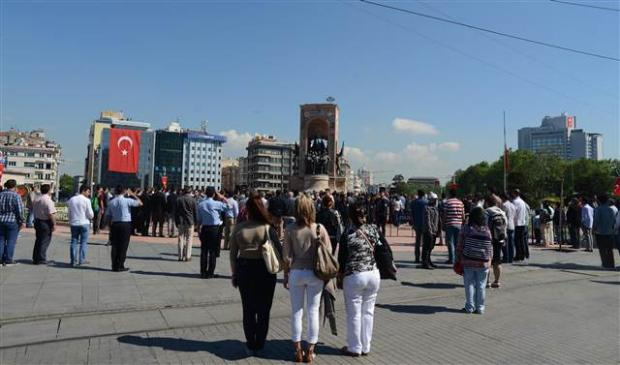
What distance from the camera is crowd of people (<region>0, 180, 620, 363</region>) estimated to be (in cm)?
503

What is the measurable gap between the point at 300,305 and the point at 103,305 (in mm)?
4118

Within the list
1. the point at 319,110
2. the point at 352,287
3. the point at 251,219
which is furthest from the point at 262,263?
the point at 319,110

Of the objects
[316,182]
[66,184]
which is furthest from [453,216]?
[66,184]

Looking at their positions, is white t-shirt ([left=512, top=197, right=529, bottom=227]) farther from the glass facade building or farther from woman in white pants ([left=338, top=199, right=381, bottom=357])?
the glass facade building

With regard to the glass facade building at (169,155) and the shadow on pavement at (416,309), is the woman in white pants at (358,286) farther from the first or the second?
the glass facade building at (169,155)

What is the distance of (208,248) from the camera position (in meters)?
9.72

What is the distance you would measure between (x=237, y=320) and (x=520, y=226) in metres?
10.0

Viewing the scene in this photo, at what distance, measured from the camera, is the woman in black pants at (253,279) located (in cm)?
514

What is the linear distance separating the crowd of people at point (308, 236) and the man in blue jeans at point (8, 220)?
21 millimetres

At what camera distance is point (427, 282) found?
394 inches

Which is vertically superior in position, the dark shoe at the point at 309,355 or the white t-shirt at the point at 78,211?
the white t-shirt at the point at 78,211

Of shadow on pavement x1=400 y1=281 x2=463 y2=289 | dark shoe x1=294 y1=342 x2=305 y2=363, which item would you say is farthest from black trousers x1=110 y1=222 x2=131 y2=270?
dark shoe x1=294 y1=342 x2=305 y2=363

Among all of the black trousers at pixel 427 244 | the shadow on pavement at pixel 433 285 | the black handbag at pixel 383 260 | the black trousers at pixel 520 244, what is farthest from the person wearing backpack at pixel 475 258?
the black trousers at pixel 520 244

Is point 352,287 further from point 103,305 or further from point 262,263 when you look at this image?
point 103,305
